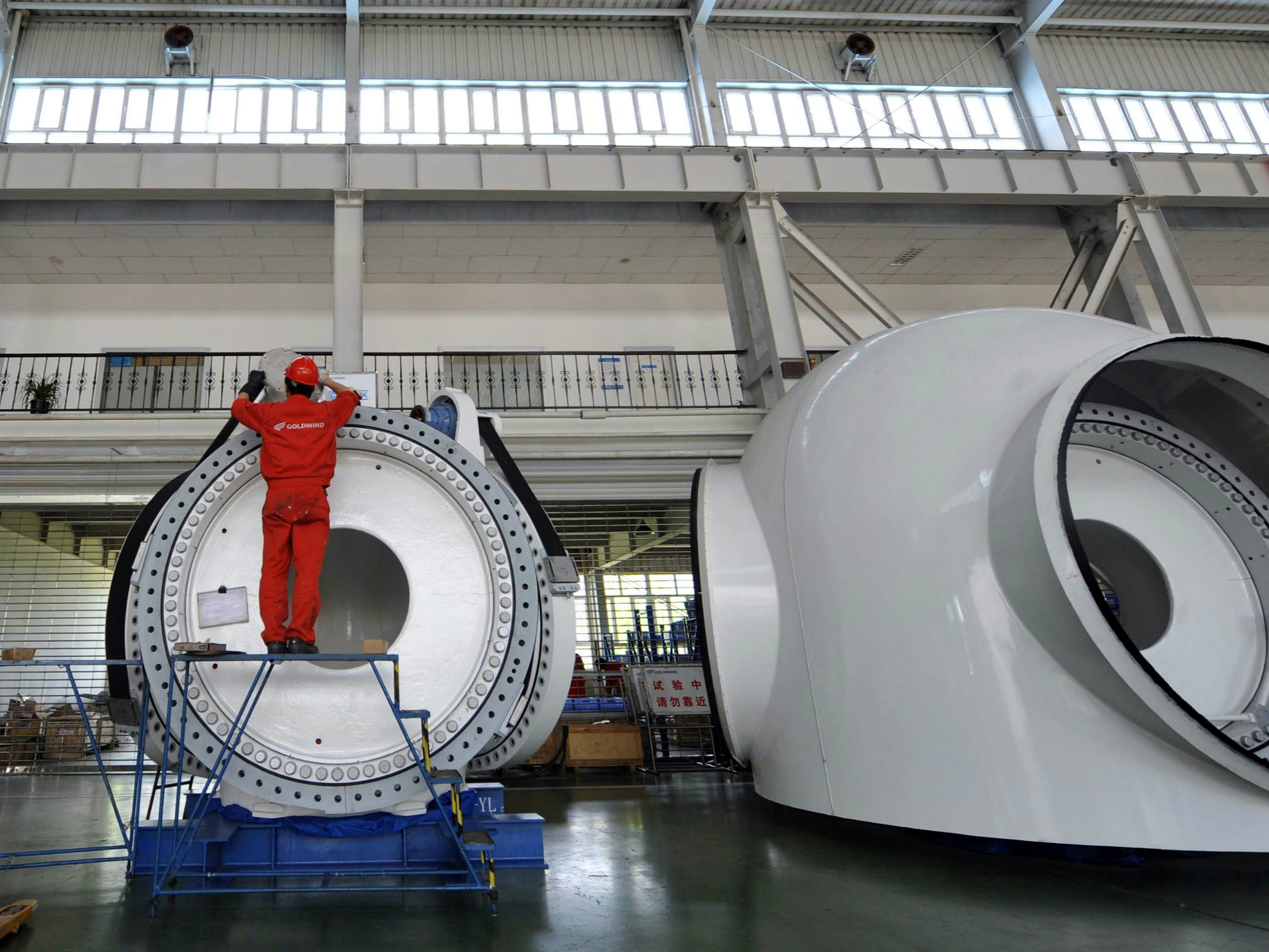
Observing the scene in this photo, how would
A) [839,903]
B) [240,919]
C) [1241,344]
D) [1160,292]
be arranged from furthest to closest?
[1160,292] < [1241,344] < [839,903] < [240,919]

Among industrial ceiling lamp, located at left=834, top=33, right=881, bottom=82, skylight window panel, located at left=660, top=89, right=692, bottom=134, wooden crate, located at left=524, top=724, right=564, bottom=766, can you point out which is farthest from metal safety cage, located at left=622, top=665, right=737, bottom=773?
industrial ceiling lamp, located at left=834, top=33, right=881, bottom=82

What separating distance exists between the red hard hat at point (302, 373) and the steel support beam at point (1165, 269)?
12627 mm

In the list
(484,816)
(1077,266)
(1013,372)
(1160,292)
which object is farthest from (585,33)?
(484,816)

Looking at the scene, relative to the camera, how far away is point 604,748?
7.88m

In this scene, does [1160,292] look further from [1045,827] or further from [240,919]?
[240,919]

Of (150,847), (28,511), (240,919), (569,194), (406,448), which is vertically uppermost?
(569,194)

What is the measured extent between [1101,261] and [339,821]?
14634mm

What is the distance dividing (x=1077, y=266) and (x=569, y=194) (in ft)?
29.0

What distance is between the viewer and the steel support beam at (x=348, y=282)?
10.8m

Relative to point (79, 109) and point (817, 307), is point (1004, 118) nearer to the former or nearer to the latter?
point (817, 307)

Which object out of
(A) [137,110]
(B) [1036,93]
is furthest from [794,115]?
(A) [137,110]

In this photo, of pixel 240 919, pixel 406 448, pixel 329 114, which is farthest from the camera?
pixel 329 114

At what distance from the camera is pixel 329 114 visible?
14547mm

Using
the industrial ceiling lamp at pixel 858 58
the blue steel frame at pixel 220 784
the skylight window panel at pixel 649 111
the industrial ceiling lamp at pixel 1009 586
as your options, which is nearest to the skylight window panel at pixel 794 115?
the industrial ceiling lamp at pixel 858 58
